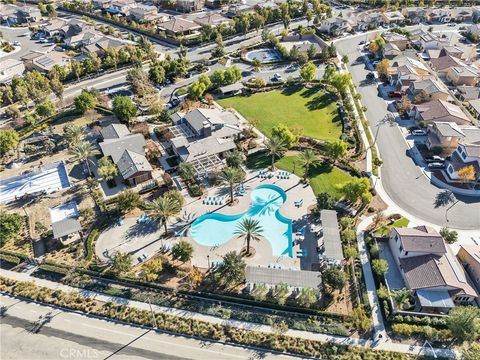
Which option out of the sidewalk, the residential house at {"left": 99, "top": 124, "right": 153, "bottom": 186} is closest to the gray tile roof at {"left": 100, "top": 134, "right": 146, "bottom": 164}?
the residential house at {"left": 99, "top": 124, "right": 153, "bottom": 186}

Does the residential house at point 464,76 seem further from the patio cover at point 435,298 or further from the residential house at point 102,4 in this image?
the residential house at point 102,4

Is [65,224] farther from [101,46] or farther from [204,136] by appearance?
[101,46]

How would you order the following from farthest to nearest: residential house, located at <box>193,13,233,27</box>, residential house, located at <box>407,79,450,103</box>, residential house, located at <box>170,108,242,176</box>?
residential house, located at <box>193,13,233,27</box>
residential house, located at <box>407,79,450,103</box>
residential house, located at <box>170,108,242,176</box>

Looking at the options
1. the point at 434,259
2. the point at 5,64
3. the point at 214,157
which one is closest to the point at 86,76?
the point at 5,64

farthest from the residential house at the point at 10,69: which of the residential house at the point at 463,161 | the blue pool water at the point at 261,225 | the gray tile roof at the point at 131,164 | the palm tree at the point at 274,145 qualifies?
the residential house at the point at 463,161

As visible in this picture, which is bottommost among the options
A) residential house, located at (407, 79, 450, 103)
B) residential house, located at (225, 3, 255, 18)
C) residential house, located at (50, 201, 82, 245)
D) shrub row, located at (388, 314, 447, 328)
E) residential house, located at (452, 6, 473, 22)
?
shrub row, located at (388, 314, 447, 328)

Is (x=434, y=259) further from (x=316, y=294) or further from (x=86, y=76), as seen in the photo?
(x=86, y=76)

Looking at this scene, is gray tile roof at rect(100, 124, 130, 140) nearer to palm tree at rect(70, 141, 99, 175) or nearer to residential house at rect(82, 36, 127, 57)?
palm tree at rect(70, 141, 99, 175)
